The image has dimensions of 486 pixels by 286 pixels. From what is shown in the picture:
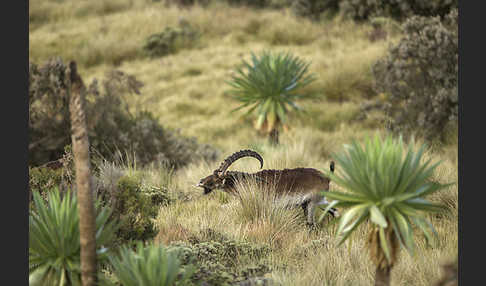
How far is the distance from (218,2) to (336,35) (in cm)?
1078

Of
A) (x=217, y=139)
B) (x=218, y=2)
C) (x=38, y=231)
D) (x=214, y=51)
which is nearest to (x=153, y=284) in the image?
(x=38, y=231)

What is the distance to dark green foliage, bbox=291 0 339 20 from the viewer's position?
67.4ft

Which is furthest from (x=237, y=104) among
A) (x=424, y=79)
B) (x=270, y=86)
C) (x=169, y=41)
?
(x=169, y=41)

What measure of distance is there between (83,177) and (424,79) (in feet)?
30.1

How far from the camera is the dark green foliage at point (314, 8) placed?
20.5 meters

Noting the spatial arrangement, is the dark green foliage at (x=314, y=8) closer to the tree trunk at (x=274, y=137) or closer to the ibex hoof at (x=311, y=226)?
the tree trunk at (x=274, y=137)

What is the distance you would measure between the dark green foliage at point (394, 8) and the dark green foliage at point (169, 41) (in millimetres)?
5890

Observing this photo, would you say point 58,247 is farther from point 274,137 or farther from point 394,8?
point 394,8

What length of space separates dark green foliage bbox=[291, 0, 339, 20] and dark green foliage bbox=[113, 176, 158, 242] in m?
17.8

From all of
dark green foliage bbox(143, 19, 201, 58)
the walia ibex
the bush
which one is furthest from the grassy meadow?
the bush

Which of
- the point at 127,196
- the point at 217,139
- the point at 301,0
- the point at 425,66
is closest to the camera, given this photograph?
the point at 127,196

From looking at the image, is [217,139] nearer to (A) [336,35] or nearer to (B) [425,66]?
(B) [425,66]

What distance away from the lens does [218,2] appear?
27125mm

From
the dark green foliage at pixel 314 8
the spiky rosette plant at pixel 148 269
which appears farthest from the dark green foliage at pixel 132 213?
the dark green foliage at pixel 314 8
